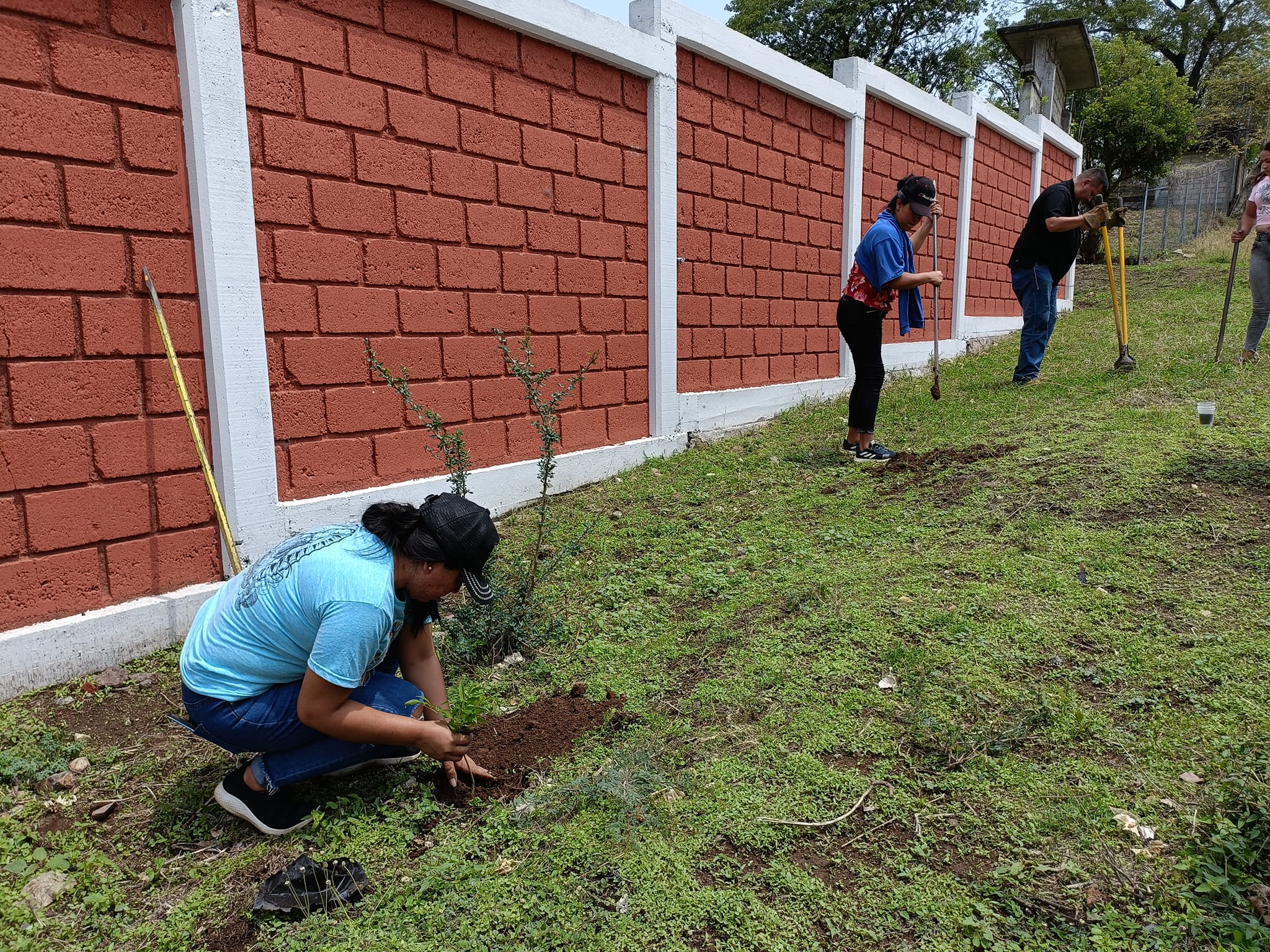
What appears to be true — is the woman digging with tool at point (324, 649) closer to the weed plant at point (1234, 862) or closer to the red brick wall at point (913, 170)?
the weed plant at point (1234, 862)

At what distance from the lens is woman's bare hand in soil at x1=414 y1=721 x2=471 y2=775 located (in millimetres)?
2404

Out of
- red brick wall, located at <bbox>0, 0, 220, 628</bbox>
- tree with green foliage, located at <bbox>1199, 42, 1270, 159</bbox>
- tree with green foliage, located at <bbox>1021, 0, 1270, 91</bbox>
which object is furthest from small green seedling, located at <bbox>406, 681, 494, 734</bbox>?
tree with green foliage, located at <bbox>1021, 0, 1270, 91</bbox>

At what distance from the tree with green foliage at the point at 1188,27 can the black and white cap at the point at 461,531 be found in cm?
3425

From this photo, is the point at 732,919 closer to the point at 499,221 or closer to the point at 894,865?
the point at 894,865

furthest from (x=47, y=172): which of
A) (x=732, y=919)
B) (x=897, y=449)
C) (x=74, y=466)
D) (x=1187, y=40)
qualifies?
(x=1187, y=40)

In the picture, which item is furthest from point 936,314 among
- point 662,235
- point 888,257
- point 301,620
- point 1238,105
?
point 1238,105

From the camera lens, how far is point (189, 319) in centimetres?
372

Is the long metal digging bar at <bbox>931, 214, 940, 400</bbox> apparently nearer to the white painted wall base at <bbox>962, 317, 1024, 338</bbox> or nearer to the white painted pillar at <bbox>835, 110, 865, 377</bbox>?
the white painted pillar at <bbox>835, 110, 865, 377</bbox>

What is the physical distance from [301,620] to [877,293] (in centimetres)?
449

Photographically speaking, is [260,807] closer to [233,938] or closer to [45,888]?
[233,938]

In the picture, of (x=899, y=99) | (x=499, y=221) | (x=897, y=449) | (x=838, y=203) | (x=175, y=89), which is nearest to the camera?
(x=175, y=89)

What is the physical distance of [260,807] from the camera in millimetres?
2562

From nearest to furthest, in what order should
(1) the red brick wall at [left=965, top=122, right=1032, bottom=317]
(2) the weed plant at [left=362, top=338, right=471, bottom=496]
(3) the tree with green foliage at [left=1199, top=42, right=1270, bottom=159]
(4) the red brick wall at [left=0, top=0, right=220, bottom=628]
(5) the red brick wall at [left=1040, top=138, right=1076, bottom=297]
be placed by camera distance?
(4) the red brick wall at [left=0, top=0, right=220, bottom=628]
(2) the weed plant at [left=362, top=338, right=471, bottom=496]
(1) the red brick wall at [left=965, top=122, right=1032, bottom=317]
(5) the red brick wall at [left=1040, top=138, right=1076, bottom=297]
(3) the tree with green foliage at [left=1199, top=42, right=1270, bottom=159]

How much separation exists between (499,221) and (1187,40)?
3461 centimetres
